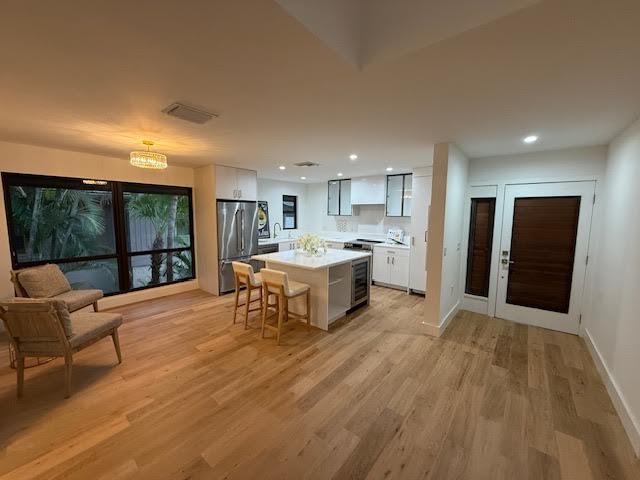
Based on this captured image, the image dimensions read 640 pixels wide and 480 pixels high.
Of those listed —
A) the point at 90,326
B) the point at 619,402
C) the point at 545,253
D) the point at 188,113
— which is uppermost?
the point at 188,113

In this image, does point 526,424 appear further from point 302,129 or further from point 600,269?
point 302,129

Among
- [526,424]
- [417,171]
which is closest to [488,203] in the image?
[417,171]

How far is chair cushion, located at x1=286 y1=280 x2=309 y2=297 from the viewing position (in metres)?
3.21

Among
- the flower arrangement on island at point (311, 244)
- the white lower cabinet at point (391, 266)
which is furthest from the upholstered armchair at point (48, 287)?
the white lower cabinet at point (391, 266)

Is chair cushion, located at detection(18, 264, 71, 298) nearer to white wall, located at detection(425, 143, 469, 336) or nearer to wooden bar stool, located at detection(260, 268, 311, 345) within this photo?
wooden bar stool, located at detection(260, 268, 311, 345)

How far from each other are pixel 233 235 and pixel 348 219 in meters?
2.96

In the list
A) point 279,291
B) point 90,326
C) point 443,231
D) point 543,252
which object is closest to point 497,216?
point 543,252

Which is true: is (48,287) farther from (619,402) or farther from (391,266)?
(619,402)

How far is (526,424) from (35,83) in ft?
13.8

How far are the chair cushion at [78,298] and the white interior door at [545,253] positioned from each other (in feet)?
18.6

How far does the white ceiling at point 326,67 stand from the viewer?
1.15 m

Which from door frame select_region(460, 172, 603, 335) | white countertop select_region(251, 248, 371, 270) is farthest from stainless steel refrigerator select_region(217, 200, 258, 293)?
door frame select_region(460, 172, 603, 335)

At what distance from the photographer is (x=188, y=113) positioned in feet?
7.20

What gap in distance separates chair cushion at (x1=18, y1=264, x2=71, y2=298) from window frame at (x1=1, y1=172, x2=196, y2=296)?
459 millimetres
